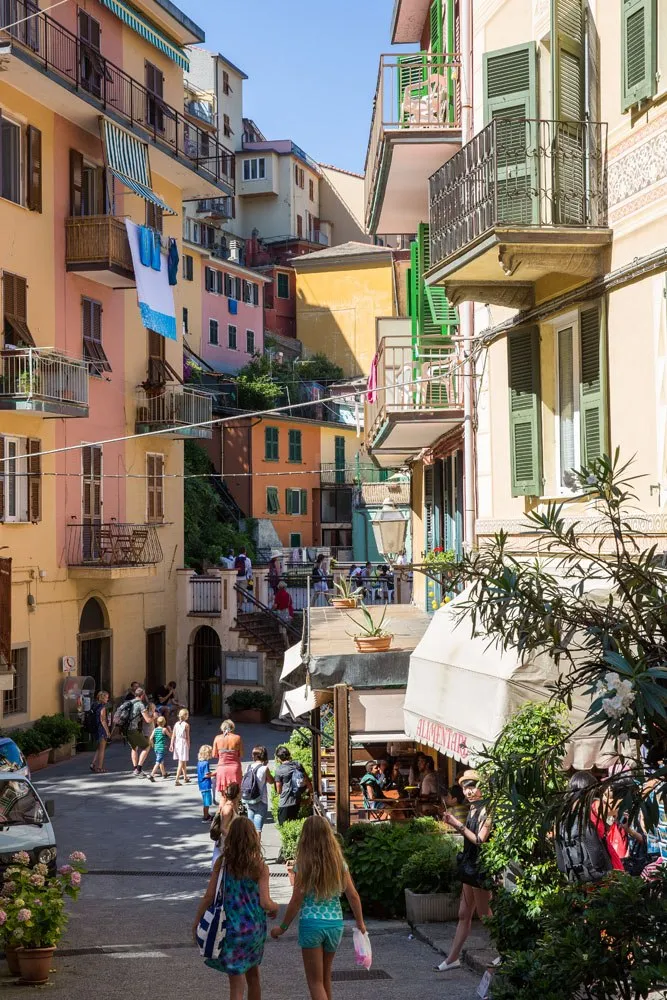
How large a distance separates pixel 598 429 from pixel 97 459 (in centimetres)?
2152

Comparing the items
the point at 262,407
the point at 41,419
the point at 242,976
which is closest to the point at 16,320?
the point at 41,419

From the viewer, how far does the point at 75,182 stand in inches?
1152

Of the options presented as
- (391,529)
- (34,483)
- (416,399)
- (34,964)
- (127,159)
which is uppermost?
(127,159)

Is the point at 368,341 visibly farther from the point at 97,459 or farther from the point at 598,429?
the point at 598,429

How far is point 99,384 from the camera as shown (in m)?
30.7

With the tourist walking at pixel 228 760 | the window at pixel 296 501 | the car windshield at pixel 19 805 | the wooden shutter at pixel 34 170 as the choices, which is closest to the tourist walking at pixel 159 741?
the tourist walking at pixel 228 760

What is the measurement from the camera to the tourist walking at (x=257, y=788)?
16203mm

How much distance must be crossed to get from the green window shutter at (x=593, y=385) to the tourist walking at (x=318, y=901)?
15.3 feet

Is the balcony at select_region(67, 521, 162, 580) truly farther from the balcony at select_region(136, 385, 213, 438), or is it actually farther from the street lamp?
the street lamp

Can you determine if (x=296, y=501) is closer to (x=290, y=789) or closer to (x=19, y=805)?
(x=290, y=789)

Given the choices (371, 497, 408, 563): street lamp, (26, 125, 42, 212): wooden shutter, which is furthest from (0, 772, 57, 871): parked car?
(26, 125, 42, 212): wooden shutter

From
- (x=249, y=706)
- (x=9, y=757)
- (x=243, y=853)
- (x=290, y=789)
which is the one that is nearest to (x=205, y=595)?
(x=249, y=706)

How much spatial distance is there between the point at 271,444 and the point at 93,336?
22.8 m

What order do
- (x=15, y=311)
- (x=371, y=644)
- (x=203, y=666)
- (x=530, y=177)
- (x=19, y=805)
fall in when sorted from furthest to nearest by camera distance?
1. (x=203, y=666)
2. (x=15, y=311)
3. (x=371, y=644)
4. (x=19, y=805)
5. (x=530, y=177)
